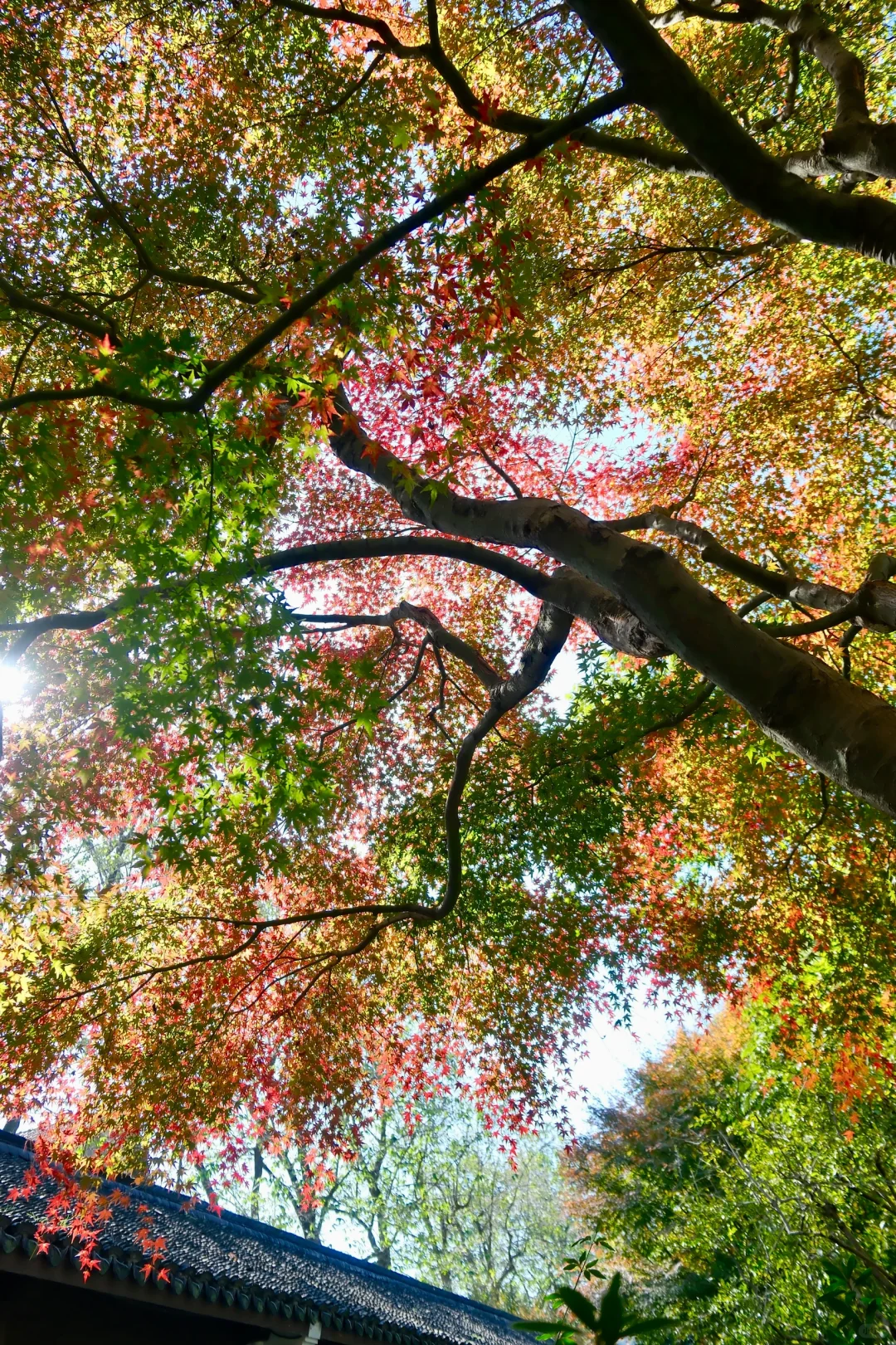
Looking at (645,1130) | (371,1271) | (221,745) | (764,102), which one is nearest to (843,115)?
(764,102)

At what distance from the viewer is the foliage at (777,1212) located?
264 inches

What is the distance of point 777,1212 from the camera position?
7352mm

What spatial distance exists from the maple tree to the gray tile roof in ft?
3.65

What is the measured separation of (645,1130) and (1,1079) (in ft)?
42.7

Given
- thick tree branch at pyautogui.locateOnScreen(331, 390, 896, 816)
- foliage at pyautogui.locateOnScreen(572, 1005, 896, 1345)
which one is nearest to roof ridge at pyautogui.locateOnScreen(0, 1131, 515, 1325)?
foliage at pyautogui.locateOnScreen(572, 1005, 896, 1345)

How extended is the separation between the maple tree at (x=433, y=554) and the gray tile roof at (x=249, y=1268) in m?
1.11

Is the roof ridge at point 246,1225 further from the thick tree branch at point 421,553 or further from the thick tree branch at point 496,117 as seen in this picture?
the thick tree branch at point 496,117

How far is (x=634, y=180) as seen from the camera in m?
8.52

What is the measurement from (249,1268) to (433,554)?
7358 millimetres

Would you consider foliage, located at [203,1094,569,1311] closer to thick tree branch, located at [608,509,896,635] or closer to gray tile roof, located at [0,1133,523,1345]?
gray tile roof, located at [0,1133,523,1345]


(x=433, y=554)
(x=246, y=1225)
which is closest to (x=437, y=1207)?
(x=246, y=1225)

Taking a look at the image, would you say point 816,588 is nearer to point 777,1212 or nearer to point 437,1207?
point 777,1212

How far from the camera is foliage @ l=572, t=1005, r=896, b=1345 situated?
22.0 ft

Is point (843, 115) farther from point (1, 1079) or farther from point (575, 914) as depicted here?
point (1, 1079)
